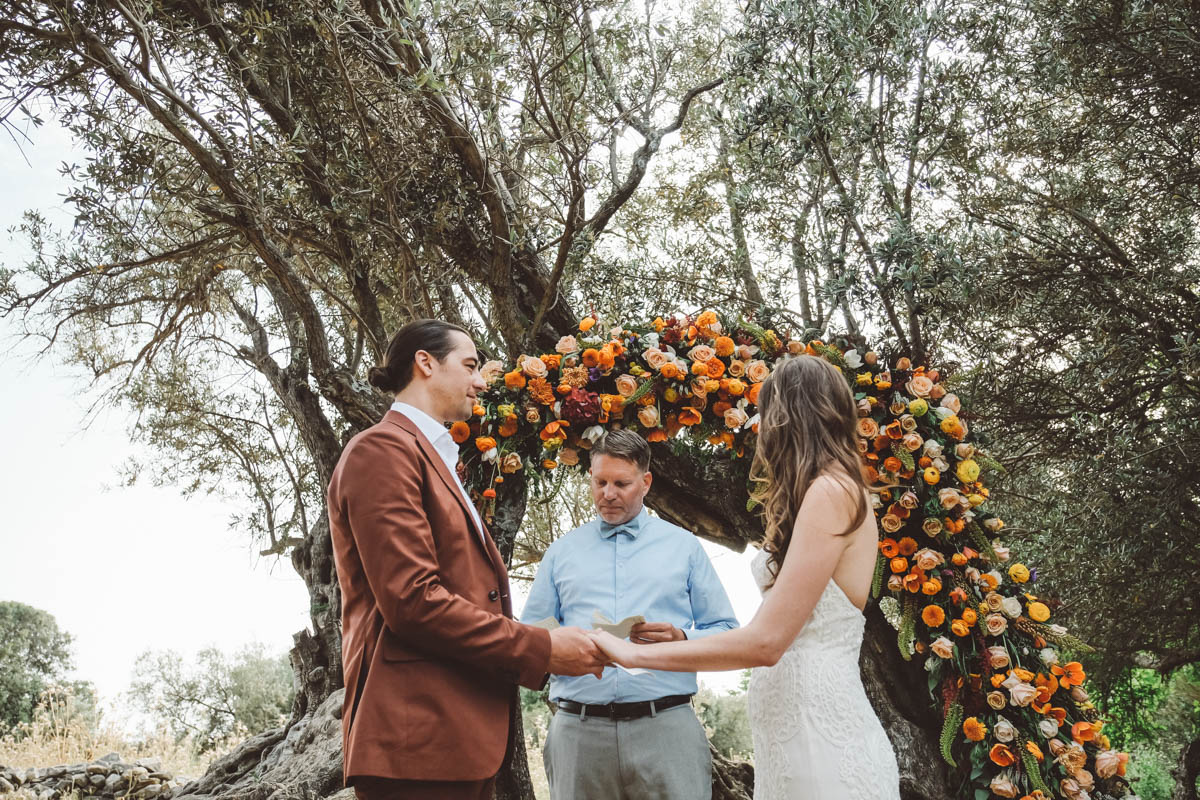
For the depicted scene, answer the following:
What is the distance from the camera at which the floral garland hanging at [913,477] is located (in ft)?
15.5

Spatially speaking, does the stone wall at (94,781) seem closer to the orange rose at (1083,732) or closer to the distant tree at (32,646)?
the orange rose at (1083,732)

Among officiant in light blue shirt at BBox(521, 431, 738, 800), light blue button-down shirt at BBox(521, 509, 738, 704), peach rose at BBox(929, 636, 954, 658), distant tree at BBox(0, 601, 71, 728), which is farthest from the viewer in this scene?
distant tree at BBox(0, 601, 71, 728)

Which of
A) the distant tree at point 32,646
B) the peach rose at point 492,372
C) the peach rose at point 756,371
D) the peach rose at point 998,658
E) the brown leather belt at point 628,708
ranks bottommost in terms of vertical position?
the brown leather belt at point 628,708

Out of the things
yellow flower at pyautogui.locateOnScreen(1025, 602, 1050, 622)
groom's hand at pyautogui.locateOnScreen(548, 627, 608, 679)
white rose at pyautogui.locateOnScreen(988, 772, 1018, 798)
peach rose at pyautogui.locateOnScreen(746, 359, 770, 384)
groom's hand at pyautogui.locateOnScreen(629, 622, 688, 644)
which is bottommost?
white rose at pyautogui.locateOnScreen(988, 772, 1018, 798)

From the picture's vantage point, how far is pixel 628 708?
3.96m

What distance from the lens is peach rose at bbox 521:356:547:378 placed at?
532 cm

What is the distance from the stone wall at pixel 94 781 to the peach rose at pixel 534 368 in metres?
5.78

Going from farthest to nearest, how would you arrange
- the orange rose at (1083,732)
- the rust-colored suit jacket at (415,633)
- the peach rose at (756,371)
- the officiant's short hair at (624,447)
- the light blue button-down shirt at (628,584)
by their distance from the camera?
the peach rose at (756,371) → the orange rose at (1083,732) → the officiant's short hair at (624,447) → the light blue button-down shirt at (628,584) → the rust-colored suit jacket at (415,633)

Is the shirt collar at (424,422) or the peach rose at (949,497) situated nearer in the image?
the shirt collar at (424,422)

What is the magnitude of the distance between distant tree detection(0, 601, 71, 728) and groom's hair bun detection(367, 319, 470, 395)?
22086 mm

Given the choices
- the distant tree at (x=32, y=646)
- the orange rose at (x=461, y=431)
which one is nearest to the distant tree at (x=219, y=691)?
the distant tree at (x=32, y=646)

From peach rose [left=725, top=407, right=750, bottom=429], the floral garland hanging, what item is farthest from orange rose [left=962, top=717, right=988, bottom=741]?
peach rose [left=725, top=407, right=750, bottom=429]

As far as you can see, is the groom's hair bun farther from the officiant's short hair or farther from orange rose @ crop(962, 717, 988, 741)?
orange rose @ crop(962, 717, 988, 741)

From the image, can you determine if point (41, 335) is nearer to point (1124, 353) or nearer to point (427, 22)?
point (427, 22)
